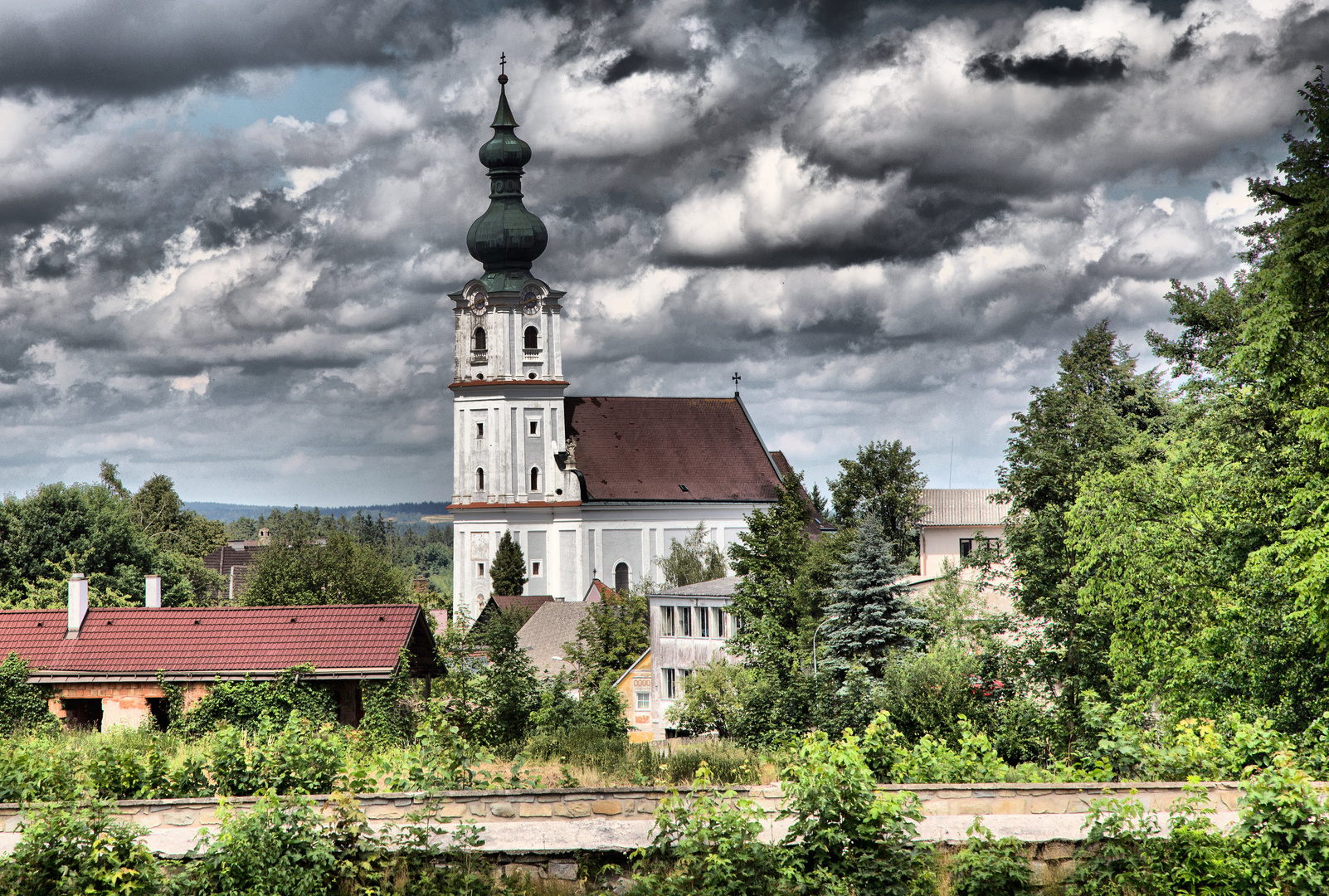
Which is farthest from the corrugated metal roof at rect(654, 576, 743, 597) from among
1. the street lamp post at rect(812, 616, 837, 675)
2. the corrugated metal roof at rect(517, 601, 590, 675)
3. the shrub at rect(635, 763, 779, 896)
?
the shrub at rect(635, 763, 779, 896)

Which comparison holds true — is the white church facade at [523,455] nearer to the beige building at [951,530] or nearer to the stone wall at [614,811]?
the beige building at [951,530]

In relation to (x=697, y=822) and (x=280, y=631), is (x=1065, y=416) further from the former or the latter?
(x=697, y=822)

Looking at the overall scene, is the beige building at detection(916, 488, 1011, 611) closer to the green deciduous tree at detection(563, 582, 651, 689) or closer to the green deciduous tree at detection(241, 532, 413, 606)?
the green deciduous tree at detection(563, 582, 651, 689)

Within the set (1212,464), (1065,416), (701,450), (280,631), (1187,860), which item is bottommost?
(1187,860)

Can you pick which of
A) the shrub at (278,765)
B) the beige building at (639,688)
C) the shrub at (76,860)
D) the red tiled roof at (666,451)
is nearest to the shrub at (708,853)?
the shrub at (278,765)

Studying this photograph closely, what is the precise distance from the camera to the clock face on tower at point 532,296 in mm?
74938

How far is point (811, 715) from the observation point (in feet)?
105

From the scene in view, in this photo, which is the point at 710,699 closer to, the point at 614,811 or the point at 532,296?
the point at 614,811

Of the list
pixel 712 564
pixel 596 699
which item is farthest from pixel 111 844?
pixel 712 564

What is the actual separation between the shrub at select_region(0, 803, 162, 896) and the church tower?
6518 cm

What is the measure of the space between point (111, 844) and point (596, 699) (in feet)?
60.6

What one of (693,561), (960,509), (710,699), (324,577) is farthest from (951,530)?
(324,577)

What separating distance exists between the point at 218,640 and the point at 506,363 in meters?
52.4

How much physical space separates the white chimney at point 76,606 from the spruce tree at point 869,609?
17.1m
